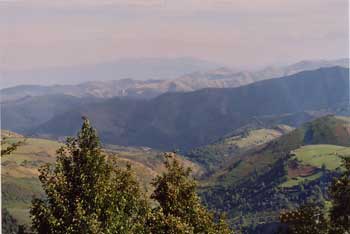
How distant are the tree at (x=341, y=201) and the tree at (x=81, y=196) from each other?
366 inches

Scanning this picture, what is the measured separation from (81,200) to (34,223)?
8.45ft

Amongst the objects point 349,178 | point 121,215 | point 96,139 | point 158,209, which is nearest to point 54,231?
point 121,215

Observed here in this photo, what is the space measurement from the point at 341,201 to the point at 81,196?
487 inches

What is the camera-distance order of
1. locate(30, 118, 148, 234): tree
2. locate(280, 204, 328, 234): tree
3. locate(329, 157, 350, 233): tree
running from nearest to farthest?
locate(30, 118, 148, 234): tree, locate(329, 157, 350, 233): tree, locate(280, 204, 328, 234): tree

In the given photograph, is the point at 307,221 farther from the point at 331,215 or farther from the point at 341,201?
the point at 341,201

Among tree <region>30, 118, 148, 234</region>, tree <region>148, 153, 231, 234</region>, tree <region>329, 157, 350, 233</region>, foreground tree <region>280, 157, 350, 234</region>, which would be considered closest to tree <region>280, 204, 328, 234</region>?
foreground tree <region>280, 157, 350, 234</region>

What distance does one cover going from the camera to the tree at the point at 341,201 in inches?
997

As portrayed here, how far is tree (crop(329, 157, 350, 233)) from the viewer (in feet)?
83.0

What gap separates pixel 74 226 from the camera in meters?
20.7

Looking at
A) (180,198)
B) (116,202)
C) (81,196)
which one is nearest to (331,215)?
(180,198)

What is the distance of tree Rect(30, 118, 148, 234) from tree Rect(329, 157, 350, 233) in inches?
366

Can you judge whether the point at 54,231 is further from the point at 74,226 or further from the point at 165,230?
the point at 165,230

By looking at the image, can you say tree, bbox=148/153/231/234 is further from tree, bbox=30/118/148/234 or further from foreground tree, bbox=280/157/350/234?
foreground tree, bbox=280/157/350/234

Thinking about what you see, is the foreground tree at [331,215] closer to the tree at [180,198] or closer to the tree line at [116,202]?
the tree line at [116,202]
